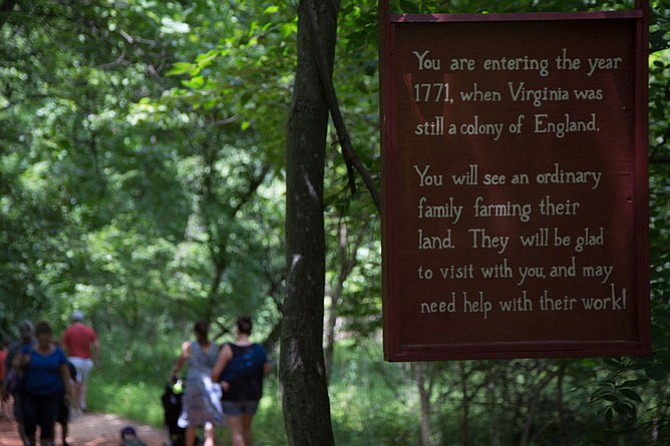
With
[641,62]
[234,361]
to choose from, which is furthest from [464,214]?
[234,361]

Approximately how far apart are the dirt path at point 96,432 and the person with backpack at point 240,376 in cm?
403

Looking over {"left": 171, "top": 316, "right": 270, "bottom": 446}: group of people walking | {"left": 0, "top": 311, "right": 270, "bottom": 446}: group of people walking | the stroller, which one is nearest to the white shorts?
the stroller

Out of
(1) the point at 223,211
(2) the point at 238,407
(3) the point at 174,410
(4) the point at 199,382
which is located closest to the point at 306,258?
(2) the point at 238,407

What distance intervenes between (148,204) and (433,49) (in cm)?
1676

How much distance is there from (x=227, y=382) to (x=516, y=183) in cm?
636

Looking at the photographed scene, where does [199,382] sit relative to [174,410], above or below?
above

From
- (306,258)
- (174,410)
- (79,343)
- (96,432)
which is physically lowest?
(96,432)

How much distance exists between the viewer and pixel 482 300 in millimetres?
4434

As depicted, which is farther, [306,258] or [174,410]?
→ [174,410]

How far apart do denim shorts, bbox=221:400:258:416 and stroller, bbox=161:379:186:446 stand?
4.83 feet

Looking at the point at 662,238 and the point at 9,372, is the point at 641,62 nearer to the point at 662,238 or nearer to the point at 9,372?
the point at 662,238

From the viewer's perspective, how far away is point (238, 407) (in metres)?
10.4

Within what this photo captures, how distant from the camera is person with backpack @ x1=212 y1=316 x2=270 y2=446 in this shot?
10203 mm

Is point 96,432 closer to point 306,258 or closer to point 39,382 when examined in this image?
point 39,382
